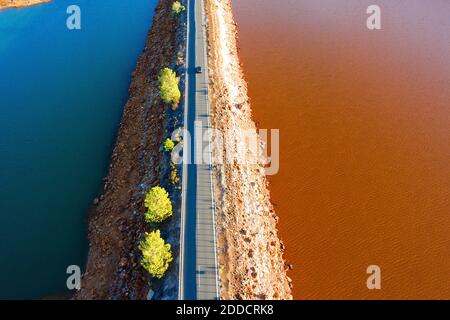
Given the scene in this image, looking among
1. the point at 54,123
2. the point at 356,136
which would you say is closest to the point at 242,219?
the point at 356,136

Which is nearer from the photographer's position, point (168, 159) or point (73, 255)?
point (73, 255)

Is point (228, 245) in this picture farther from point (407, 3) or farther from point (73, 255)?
point (407, 3)

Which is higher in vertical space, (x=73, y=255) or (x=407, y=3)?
(x=407, y=3)

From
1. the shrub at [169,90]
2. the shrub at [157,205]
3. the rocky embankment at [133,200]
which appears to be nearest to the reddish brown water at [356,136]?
the shrub at [169,90]

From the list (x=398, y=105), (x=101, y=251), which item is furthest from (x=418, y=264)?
(x=101, y=251)

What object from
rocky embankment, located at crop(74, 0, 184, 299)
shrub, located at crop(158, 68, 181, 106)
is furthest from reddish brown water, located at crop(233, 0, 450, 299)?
rocky embankment, located at crop(74, 0, 184, 299)

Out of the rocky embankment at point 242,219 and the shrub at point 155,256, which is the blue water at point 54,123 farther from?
the rocky embankment at point 242,219

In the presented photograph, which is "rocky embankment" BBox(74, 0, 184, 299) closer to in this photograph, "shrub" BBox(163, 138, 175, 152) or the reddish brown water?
"shrub" BBox(163, 138, 175, 152)
